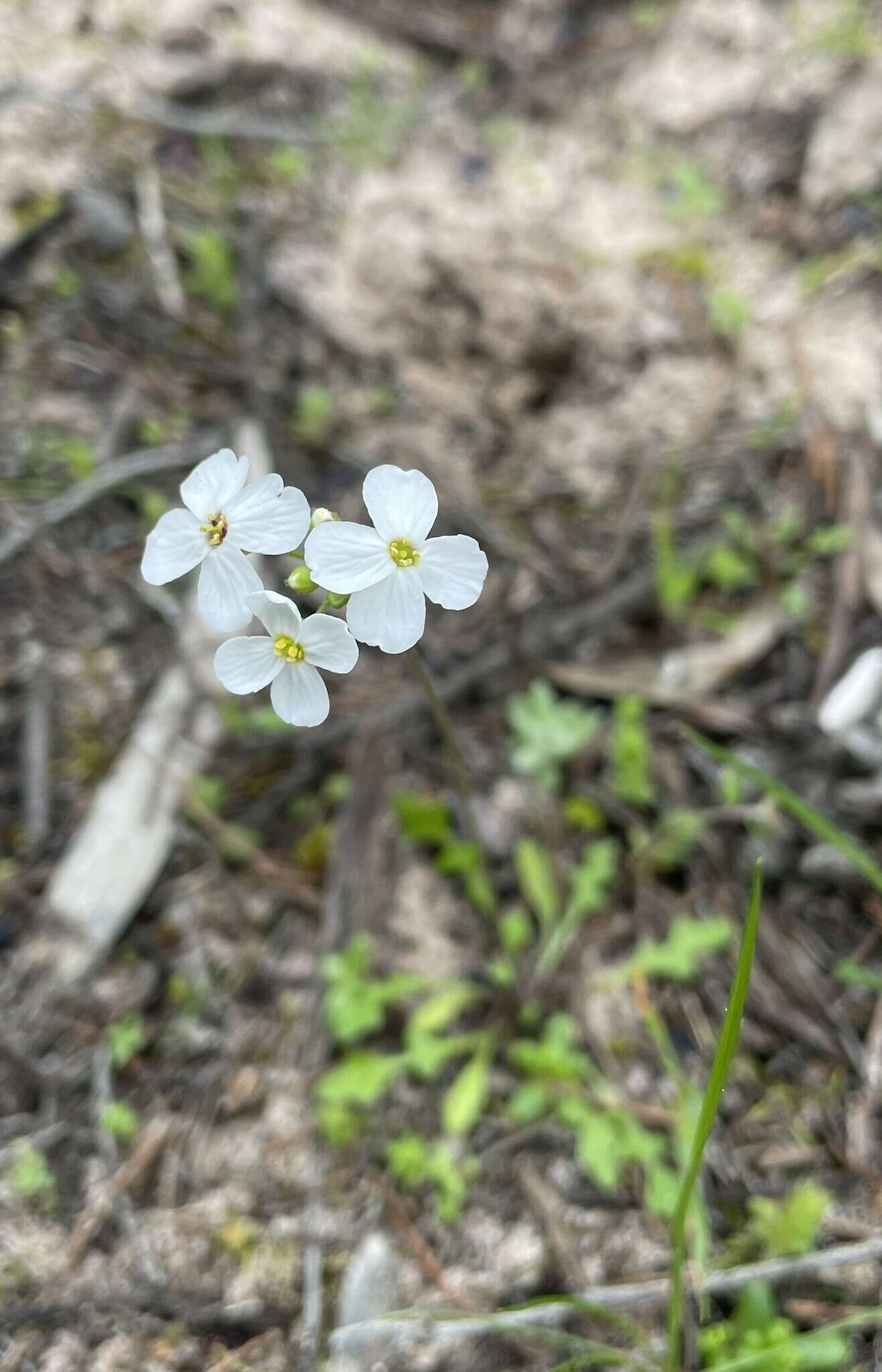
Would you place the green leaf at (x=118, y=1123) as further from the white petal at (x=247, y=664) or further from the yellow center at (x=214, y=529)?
the yellow center at (x=214, y=529)

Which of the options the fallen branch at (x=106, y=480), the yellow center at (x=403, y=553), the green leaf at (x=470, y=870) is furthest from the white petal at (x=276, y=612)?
the fallen branch at (x=106, y=480)

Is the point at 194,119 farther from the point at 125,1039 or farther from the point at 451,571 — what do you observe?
the point at 125,1039

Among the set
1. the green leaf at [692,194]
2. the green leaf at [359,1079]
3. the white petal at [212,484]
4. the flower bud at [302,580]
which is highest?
the green leaf at [692,194]

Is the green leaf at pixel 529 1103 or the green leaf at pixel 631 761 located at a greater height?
the green leaf at pixel 631 761

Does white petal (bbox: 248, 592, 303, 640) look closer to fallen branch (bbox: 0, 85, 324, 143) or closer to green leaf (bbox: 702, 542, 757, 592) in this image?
green leaf (bbox: 702, 542, 757, 592)

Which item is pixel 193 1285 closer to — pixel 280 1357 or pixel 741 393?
pixel 280 1357

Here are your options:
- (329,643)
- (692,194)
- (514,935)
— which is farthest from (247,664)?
(692,194)

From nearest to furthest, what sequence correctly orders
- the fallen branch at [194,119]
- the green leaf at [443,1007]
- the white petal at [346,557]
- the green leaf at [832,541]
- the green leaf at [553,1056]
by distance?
the white petal at [346,557]
the green leaf at [553,1056]
the green leaf at [443,1007]
the green leaf at [832,541]
the fallen branch at [194,119]
